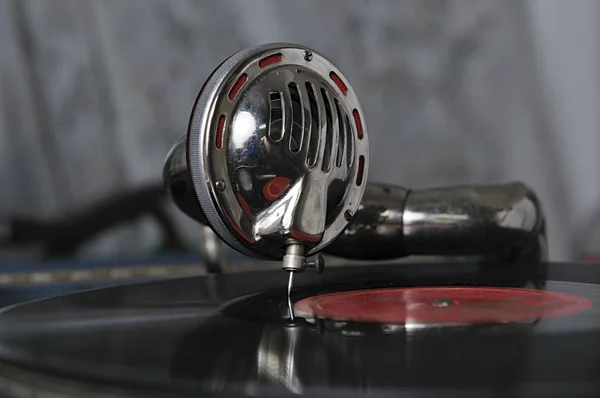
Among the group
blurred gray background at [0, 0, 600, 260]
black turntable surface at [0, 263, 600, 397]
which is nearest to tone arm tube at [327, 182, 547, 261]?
black turntable surface at [0, 263, 600, 397]

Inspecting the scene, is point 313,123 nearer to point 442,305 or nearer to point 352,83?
point 442,305

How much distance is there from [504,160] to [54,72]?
92cm

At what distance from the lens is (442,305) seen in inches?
18.7

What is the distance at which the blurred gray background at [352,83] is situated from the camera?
148 centimetres

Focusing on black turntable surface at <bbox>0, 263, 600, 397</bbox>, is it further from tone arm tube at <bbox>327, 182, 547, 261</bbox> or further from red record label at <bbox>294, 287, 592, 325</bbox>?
tone arm tube at <bbox>327, 182, 547, 261</bbox>

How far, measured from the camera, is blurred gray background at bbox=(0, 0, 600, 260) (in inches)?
58.4

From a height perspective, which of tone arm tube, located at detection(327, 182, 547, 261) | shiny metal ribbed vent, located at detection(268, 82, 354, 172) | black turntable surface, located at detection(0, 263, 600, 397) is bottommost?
black turntable surface, located at detection(0, 263, 600, 397)

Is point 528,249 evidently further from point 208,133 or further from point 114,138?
point 114,138

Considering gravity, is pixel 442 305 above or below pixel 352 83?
below

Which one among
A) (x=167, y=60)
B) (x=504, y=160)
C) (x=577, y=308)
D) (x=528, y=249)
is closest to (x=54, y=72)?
(x=167, y=60)

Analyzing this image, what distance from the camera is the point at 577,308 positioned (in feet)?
1.53

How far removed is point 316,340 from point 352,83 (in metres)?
1.24

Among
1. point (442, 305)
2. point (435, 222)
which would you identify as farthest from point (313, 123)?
point (435, 222)

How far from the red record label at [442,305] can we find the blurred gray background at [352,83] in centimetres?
103
